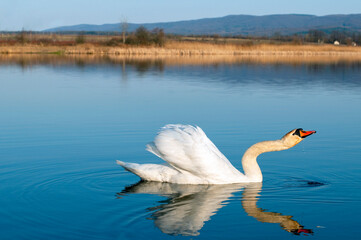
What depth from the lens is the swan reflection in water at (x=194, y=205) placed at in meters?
6.67

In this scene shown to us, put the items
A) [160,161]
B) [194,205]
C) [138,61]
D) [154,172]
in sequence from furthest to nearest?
[138,61] < [160,161] < [154,172] < [194,205]

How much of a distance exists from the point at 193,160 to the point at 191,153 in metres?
0.13

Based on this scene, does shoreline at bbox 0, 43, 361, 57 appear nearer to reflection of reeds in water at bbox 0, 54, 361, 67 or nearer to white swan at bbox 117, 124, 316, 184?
reflection of reeds in water at bbox 0, 54, 361, 67

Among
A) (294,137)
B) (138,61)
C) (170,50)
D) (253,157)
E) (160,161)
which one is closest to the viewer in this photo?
(294,137)

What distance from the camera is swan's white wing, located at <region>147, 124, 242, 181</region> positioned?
805 cm

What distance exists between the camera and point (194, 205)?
756cm

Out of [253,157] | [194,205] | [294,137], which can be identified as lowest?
[194,205]

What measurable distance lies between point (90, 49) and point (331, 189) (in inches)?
2109

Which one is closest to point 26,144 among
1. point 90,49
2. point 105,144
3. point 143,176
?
point 105,144

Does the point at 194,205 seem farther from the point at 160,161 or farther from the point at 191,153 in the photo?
the point at 160,161

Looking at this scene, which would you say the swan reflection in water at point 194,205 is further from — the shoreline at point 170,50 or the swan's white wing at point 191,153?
the shoreline at point 170,50

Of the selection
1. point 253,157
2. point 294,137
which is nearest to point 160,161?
point 253,157

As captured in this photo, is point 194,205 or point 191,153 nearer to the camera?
point 194,205

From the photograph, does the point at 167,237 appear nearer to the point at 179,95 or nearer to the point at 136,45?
the point at 179,95
